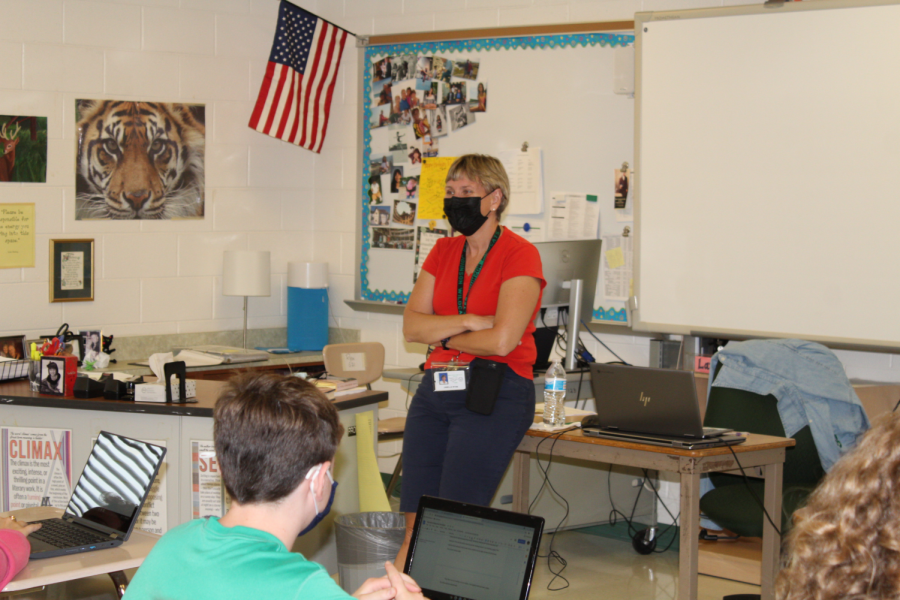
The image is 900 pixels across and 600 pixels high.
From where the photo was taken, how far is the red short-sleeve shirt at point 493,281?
119 inches

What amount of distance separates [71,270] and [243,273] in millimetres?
928

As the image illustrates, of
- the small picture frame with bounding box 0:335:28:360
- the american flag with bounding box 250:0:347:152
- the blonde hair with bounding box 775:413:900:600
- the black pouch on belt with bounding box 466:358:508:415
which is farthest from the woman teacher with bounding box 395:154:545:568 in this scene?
the american flag with bounding box 250:0:347:152

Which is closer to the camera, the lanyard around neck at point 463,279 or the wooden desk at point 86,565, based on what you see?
the wooden desk at point 86,565

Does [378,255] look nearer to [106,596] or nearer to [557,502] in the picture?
[557,502]

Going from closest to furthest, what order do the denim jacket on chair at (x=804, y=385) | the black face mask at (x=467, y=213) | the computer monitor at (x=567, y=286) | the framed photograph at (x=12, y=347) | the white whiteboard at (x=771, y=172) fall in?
the black face mask at (x=467, y=213) → the denim jacket on chair at (x=804, y=385) → the white whiteboard at (x=771, y=172) → the computer monitor at (x=567, y=286) → the framed photograph at (x=12, y=347)

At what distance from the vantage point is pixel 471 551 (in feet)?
7.38

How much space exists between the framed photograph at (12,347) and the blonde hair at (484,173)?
221 centimetres

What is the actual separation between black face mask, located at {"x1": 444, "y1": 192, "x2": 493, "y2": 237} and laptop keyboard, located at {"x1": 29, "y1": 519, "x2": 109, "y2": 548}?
4.99 feet

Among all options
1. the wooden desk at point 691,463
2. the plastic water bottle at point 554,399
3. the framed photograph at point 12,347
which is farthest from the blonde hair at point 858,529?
the framed photograph at point 12,347

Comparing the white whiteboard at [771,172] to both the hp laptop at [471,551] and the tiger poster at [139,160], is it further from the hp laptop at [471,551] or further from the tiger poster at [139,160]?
the tiger poster at [139,160]

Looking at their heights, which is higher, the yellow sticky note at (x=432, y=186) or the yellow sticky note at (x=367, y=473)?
the yellow sticky note at (x=432, y=186)

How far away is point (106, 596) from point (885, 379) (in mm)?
3360

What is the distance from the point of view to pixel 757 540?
4.08 m

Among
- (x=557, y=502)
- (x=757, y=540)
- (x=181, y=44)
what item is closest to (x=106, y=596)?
(x=557, y=502)
